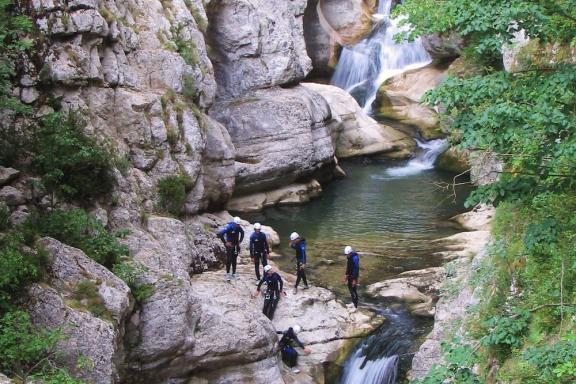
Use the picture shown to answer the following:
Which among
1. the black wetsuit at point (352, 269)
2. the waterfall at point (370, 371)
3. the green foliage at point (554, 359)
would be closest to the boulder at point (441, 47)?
the black wetsuit at point (352, 269)

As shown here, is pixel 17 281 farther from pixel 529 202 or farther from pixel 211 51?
pixel 211 51

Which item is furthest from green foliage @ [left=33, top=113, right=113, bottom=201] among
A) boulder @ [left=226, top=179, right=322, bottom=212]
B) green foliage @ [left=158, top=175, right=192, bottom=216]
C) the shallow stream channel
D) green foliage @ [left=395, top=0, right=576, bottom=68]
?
boulder @ [left=226, top=179, right=322, bottom=212]

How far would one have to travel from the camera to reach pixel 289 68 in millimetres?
29188

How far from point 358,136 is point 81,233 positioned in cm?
2210

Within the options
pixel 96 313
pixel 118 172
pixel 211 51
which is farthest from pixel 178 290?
pixel 211 51

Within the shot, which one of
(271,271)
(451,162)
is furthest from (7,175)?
(451,162)

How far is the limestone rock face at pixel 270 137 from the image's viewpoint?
27109 mm

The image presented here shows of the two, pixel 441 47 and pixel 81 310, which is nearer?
pixel 81 310

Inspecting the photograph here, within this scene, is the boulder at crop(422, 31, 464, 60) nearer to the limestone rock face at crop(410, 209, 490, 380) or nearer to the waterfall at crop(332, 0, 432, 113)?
the waterfall at crop(332, 0, 432, 113)

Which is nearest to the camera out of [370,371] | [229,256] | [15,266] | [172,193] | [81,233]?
[15,266]

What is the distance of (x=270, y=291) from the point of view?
1659 centimetres

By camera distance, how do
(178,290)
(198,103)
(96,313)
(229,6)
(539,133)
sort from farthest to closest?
(229,6) < (198,103) < (178,290) < (96,313) < (539,133)

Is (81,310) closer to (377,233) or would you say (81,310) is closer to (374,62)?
(377,233)

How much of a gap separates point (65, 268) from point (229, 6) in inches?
736
